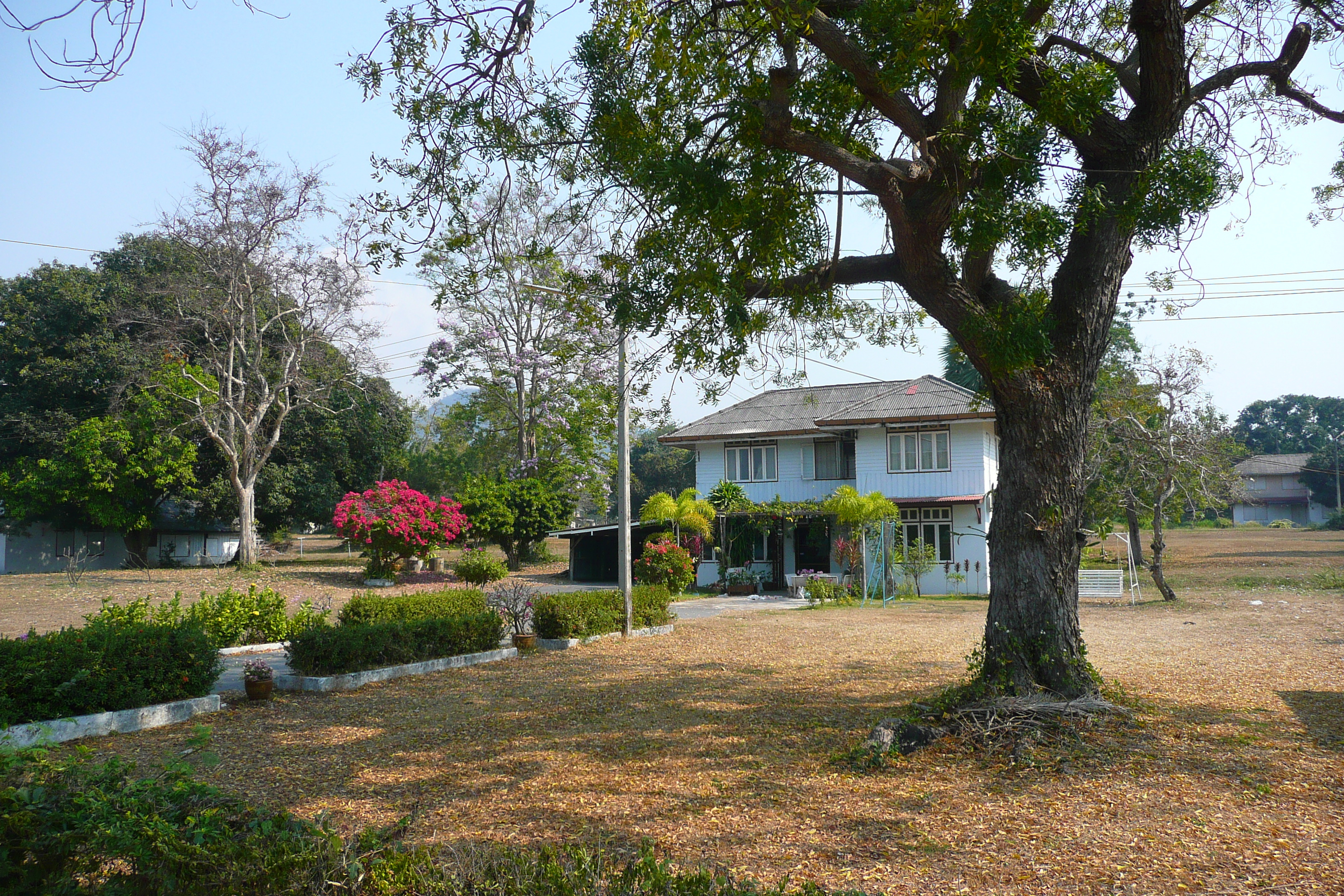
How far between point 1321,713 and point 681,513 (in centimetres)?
1913

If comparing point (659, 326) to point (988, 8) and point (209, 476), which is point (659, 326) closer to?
point (988, 8)

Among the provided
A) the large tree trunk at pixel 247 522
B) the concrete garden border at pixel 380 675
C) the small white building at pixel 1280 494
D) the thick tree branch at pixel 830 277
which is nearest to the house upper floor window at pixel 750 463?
the large tree trunk at pixel 247 522

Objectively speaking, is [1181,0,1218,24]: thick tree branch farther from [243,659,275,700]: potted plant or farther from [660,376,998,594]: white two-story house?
[660,376,998,594]: white two-story house

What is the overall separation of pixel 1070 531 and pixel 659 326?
4.13 m

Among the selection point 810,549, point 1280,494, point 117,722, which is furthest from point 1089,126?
point 1280,494

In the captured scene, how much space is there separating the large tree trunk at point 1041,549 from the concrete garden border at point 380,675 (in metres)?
7.17

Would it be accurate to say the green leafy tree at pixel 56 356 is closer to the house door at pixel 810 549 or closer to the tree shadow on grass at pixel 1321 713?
the house door at pixel 810 549

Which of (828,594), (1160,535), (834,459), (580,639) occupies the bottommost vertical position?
(828,594)

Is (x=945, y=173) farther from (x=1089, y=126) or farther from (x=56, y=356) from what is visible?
(x=56, y=356)

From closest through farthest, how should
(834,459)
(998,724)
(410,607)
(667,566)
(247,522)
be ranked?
(998,724)
(410,607)
(667,566)
(247,522)
(834,459)

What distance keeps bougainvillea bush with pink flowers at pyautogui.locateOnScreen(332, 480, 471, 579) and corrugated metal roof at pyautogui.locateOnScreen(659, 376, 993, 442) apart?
A: 827 centimetres

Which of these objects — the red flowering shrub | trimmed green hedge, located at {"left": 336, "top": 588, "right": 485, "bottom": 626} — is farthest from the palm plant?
trimmed green hedge, located at {"left": 336, "top": 588, "right": 485, "bottom": 626}

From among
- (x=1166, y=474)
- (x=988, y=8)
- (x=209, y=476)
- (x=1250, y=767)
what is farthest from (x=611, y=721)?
(x=209, y=476)

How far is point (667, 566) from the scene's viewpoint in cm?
2048
